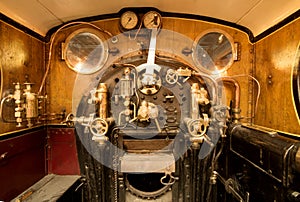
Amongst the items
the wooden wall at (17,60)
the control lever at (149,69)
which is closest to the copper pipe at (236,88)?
the control lever at (149,69)

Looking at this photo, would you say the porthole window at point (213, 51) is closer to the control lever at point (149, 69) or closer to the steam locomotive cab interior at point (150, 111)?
the steam locomotive cab interior at point (150, 111)

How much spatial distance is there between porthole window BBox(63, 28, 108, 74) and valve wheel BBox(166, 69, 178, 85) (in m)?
1.37

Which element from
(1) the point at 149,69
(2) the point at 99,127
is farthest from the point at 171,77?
(2) the point at 99,127

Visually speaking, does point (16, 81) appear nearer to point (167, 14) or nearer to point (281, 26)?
point (167, 14)

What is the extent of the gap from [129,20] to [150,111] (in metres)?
1.70

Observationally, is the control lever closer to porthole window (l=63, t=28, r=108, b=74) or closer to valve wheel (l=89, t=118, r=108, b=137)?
valve wheel (l=89, t=118, r=108, b=137)

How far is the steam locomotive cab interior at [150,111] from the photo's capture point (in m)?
2.16

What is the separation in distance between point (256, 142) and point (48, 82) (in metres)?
3.13

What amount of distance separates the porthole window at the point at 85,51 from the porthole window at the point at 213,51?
1.53 m

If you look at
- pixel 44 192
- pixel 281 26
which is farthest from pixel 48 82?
pixel 281 26

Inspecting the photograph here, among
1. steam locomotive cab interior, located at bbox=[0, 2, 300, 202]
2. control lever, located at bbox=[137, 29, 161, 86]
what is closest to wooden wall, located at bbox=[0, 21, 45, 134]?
steam locomotive cab interior, located at bbox=[0, 2, 300, 202]

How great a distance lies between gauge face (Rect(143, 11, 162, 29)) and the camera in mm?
3318

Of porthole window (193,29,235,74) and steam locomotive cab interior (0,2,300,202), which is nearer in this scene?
steam locomotive cab interior (0,2,300,202)

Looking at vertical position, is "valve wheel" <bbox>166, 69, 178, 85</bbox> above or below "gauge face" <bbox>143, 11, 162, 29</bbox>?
below
